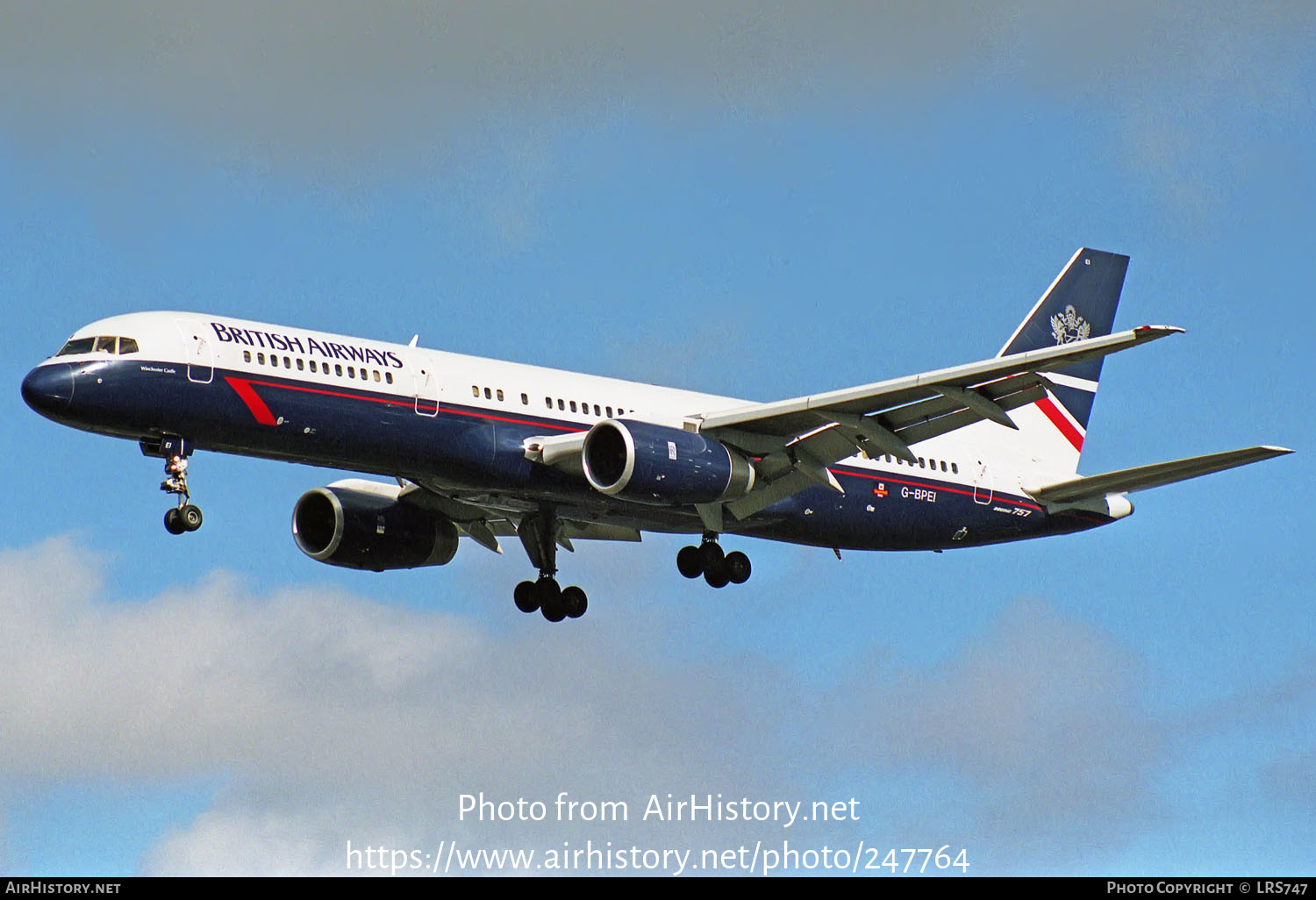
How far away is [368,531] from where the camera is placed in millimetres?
46906

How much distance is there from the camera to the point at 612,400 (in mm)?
43719

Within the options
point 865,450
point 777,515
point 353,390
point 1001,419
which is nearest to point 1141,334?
point 1001,419

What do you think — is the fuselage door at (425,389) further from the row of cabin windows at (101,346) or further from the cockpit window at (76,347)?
the cockpit window at (76,347)

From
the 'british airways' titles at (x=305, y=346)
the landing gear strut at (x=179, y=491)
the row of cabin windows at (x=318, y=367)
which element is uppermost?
the 'british airways' titles at (x=305, y=346)

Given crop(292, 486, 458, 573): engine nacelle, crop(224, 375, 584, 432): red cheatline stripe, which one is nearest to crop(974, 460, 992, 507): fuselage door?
crop(292, 486, 458, 573): engine nacelle

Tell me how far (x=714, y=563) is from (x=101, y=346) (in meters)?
14.5

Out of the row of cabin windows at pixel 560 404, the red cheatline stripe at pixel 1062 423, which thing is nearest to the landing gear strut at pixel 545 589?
the row of cabin windows at pixel 560 404

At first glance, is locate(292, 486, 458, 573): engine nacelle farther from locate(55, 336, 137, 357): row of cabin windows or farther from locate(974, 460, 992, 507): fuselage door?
locate(974, 460, 992, 507): fuselage door

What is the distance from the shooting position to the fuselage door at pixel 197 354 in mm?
38812

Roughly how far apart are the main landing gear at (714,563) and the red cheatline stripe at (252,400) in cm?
1095

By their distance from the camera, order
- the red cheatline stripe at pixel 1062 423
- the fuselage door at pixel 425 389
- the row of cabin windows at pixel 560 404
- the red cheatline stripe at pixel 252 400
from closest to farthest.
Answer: the red cheatline stripe at pixel 252 400 → the fuselage door at pixel 425 389 → the row of cabin windows at pixel 560 404 → the red cheatline stripe at pixel 1062 423

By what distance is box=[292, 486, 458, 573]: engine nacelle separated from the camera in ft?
154

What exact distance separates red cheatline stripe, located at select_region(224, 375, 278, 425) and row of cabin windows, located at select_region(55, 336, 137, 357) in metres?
2.00
